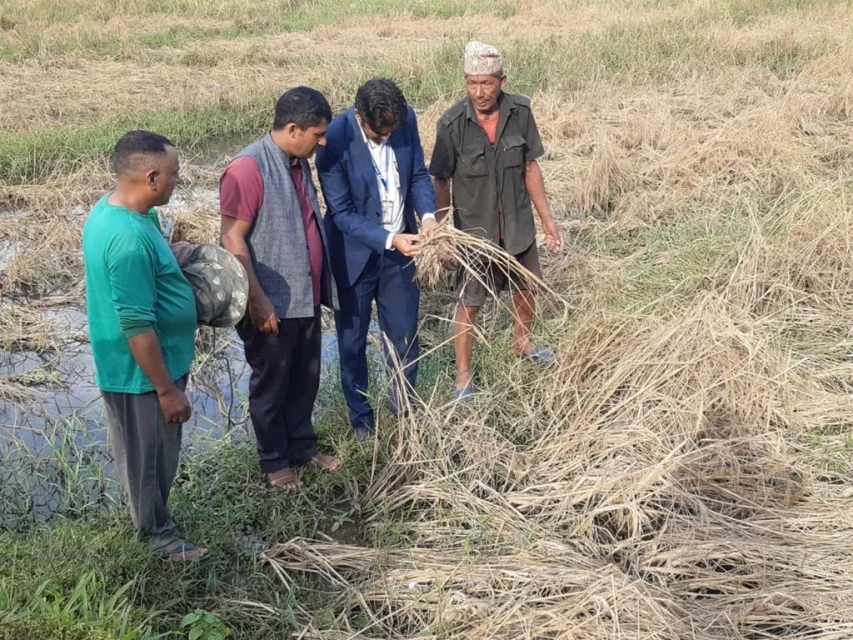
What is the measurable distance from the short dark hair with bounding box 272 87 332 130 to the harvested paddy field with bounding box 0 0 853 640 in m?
0.57

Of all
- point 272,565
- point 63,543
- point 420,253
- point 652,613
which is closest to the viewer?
point 652,613

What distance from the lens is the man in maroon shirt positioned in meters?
2.90

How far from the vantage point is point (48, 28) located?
42.9 feet

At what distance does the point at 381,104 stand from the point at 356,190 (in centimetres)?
38

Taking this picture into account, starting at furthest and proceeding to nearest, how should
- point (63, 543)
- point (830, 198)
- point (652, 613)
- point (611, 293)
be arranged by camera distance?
1. point (830, 198)
2. point (611, 293)
3. point (63, 543)
4. point (652, 613)

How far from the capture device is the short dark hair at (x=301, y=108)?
2859mm

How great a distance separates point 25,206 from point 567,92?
5.96 m

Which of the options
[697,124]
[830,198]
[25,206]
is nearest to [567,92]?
[697,124]

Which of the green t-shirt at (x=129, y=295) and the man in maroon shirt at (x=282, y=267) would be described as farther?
the man in maroon shirt at (x=282, y=267)

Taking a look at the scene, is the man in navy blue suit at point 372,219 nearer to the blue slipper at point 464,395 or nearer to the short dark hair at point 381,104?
the short dark hair at point 381,104

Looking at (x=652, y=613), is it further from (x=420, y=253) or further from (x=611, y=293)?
(x=611, y=293)

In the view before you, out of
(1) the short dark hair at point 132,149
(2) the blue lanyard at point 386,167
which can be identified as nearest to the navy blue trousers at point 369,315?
(2) the blue lanyard at point 386,167

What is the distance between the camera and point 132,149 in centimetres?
240

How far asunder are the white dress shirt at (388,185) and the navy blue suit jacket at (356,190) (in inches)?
0.7
